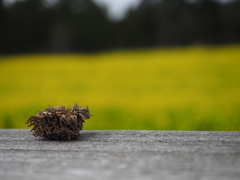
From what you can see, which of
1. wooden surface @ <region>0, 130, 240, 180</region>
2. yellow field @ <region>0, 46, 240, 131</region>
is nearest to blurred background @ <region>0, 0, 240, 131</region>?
yellow field @ <region>0, 46, 240, 131</region>

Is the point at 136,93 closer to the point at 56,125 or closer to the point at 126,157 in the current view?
the point at 56,125

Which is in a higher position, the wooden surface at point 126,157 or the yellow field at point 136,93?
the yellow field at point 136,93

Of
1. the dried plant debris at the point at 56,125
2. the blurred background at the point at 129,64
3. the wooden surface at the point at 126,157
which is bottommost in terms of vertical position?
the wooden surface at the point at 126,157

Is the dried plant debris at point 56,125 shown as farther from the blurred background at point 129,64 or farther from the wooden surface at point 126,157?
the blurred background at point 129,64

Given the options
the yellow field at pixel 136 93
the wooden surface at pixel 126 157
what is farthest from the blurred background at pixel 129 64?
the wooden surface at pixel 126 157

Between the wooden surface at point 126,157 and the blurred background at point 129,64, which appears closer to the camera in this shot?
the wooden surface at point 126,157

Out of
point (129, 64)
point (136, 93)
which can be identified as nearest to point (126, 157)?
point (136, 93)

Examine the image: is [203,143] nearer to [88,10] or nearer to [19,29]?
[19,29]

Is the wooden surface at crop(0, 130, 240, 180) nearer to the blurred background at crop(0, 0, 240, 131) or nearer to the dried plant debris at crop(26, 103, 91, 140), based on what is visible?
the dried plant debris at crop(26, 103, 91, 140)
